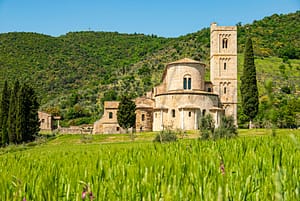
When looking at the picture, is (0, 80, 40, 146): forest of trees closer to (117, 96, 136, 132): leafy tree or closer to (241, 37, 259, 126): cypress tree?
(117, 96, 136, 132): leafy tree

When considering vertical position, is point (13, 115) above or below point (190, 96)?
below

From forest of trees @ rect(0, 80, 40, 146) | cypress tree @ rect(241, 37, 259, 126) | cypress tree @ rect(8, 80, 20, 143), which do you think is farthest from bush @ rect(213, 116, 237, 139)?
cypress tree @ rect(8, 80, 20, 143)

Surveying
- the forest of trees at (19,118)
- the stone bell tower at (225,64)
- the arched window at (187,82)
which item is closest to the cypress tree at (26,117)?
the forest of trees at (19,118)

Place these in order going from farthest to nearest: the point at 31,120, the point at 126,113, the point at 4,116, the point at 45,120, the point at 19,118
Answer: the point at 45,120
the point at 126,113
the point at 4,116
the point at 31,120
the point at 19,118

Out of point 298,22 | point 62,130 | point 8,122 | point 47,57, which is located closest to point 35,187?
point 8,122

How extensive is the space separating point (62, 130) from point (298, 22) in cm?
7097

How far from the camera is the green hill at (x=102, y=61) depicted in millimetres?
76312

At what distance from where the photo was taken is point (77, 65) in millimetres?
98500

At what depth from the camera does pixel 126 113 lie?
149 feet

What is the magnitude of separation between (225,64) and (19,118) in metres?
24.1

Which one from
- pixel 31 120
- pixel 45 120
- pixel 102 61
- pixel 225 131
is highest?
pixel 102 61

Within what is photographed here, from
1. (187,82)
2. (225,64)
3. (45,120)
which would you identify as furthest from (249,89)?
(45,120)

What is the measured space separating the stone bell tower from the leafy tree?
10.1m

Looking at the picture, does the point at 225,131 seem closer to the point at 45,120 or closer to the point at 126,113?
the point at 126,113
